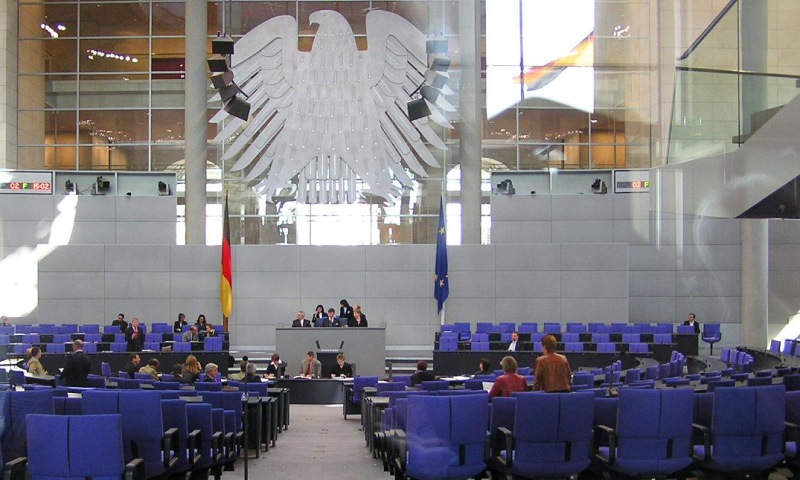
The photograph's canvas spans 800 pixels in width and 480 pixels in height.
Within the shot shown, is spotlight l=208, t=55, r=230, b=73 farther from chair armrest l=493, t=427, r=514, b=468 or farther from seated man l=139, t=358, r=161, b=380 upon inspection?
chair armrest l=493, t=427, r=514, b=468

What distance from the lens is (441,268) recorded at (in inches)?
923

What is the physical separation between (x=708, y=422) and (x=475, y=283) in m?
17.1

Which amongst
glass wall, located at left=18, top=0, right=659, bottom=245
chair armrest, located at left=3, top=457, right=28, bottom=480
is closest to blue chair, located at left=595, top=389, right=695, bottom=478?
chair armrest, located at left=3, top=457, right=28, bottom=480

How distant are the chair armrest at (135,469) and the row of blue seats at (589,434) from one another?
72.2 inches

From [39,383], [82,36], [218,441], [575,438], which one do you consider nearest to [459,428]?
[575,438]

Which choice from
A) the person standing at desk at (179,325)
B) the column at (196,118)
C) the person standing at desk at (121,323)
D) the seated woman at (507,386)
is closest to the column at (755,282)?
the person standing at desk at (179,325)

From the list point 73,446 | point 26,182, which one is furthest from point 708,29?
point 26,182

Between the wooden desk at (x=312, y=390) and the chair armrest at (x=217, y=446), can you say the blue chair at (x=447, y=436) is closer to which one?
the chair armrest at (x=217, y=446)

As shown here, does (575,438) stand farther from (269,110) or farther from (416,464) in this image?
(269,110)

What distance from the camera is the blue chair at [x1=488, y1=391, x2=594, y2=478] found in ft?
22.6

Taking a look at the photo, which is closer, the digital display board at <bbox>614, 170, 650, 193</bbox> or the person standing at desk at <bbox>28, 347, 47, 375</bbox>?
the person standing at desk at <bbox>28, 347, 47, 375</bbox>

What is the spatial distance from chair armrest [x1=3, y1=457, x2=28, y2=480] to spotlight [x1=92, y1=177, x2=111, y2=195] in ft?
65.4

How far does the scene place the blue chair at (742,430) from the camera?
7.04m

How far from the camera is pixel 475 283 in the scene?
24375 millimetres
